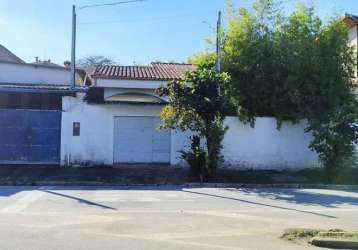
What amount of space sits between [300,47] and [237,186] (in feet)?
23.1

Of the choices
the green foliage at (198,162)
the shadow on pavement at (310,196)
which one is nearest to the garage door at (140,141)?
the green foliage at (198,162)

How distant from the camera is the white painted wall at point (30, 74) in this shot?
30.8 m

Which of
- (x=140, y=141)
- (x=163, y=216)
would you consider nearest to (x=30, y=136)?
(x=140, y=141)

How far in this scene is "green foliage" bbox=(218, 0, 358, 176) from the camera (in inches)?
842

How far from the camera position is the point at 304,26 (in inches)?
880

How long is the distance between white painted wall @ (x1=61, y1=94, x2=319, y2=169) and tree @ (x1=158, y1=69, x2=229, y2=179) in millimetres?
2128

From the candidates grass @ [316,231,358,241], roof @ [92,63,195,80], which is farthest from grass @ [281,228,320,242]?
roof @ [92,63,195,80]

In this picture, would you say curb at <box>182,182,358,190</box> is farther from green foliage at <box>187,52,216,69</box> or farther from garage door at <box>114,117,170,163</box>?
green foliage at <box>187,52,216,69</box>

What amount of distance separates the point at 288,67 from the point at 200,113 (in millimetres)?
4654

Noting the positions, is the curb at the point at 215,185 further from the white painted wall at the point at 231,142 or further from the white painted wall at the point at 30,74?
the white painted wall at the point at 30,74

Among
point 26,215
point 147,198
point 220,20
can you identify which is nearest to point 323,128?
point 220,20

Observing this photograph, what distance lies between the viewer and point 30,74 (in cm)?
3203

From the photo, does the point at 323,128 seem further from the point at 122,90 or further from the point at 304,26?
the point at 122,90

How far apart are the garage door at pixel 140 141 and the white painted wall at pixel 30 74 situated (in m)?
11.6
